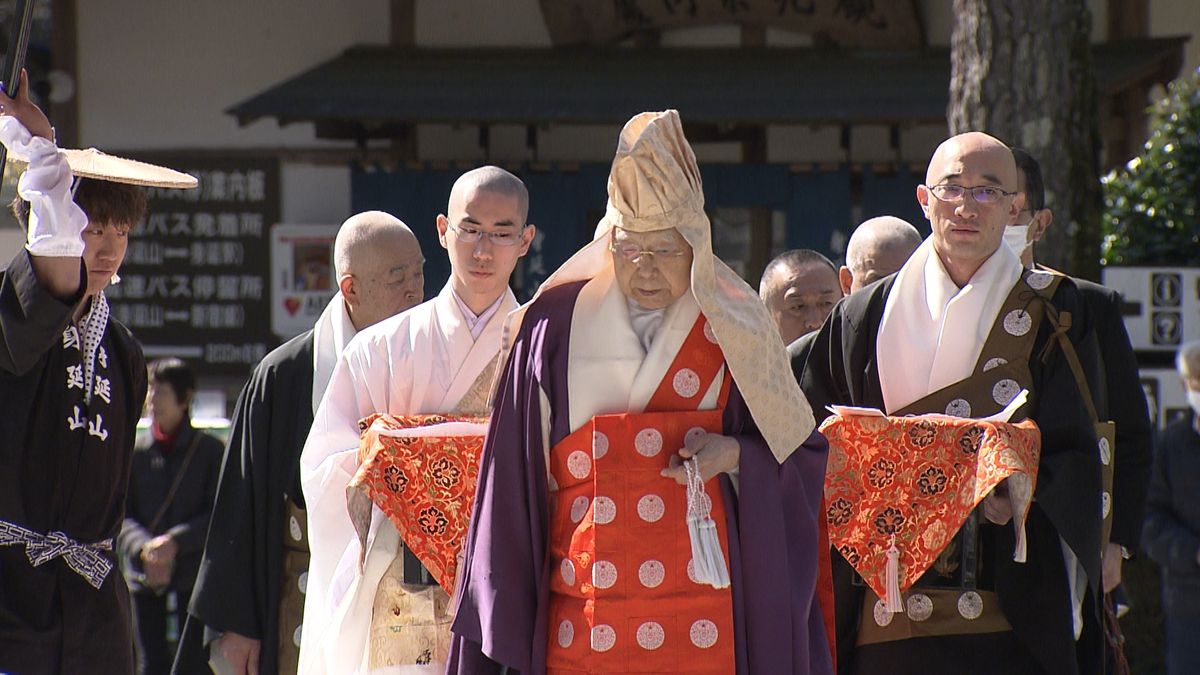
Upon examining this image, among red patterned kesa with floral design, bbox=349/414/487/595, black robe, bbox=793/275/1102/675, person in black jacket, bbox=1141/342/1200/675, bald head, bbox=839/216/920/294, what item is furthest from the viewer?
person in black jacket, bbox=1141/342/1200/675

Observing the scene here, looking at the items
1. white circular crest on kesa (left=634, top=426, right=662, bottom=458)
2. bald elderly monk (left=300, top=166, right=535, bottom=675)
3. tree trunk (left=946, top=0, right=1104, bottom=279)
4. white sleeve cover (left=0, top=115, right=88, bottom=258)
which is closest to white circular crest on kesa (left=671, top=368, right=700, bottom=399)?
white circular crest on kesa (left=634, top=426, right=662, bottom=458)

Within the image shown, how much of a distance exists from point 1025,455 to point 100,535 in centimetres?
201

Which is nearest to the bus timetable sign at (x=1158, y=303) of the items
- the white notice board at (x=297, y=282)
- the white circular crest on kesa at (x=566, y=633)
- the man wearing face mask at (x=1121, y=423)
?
the man wearing face mask at (x=1121, y=423)

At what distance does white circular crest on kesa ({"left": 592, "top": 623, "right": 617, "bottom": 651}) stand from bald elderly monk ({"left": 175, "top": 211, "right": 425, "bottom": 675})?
53.3 inches

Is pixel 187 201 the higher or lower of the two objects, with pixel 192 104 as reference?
lower

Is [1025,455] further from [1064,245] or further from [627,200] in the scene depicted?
[1064,245]

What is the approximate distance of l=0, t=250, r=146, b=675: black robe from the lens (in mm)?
3232

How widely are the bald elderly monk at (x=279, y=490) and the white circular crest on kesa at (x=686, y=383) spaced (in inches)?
49.4

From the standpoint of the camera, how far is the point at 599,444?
3053 millimetres

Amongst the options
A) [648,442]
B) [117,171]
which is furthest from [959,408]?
[117,171]

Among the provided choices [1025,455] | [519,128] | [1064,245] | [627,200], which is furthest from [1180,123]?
[627,200]

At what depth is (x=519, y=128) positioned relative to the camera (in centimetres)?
978

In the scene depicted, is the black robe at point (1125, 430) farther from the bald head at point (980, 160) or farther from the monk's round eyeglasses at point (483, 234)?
the monk's round eyeglasses at point (483, 234)

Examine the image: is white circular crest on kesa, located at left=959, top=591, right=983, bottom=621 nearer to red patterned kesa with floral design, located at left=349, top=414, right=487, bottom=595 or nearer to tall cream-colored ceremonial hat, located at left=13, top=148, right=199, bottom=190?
red patterned kesa with floral design, located at left=349, top=414, right=487, bottom=595
